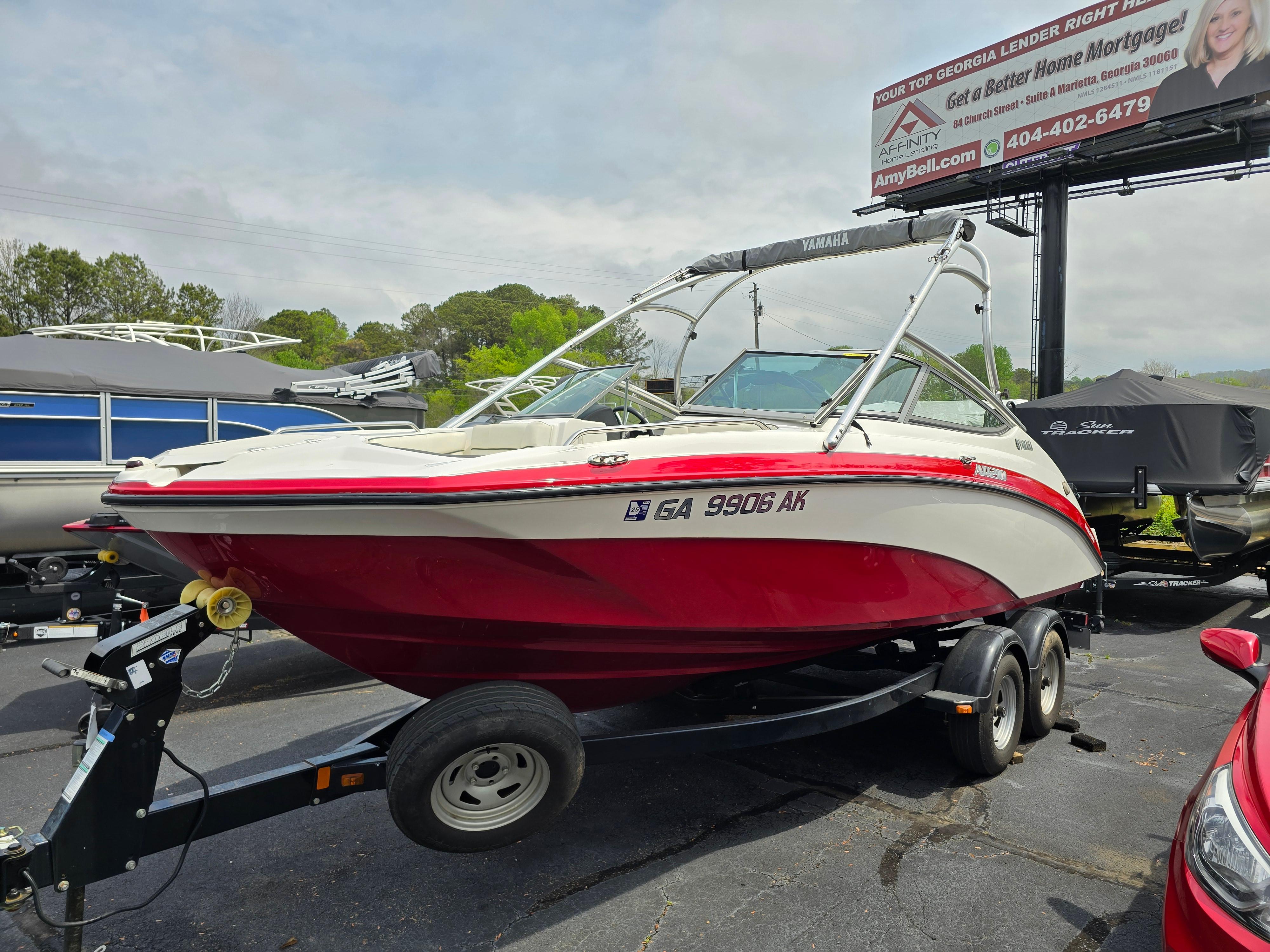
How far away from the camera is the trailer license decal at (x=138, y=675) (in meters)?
2.27

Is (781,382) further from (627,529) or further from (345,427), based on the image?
(345,427)

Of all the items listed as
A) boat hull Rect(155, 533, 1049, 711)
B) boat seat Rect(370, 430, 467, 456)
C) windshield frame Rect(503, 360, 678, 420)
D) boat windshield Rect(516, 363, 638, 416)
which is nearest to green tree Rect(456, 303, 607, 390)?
boat windshield Rect(516, 363, 638, 416)

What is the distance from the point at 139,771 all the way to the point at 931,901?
249cm

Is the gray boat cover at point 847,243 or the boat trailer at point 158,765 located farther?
the gray boat cover at point 847,243

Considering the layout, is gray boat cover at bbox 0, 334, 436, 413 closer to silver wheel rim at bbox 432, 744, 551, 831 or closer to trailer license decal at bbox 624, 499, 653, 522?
→ silver wheel rim at bbox 432, 744, 551, 831

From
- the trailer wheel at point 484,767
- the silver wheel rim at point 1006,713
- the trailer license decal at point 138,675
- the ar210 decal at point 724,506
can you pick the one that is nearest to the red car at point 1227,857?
the ar210 decal at point 724,506

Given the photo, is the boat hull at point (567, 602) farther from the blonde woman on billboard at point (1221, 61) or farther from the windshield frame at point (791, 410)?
the blonde woman on billboard at point (1221, 61)

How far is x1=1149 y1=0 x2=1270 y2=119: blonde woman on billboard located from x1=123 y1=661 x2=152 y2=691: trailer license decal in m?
22.0

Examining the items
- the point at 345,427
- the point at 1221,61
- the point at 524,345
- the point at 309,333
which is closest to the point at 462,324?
the point at 309,333

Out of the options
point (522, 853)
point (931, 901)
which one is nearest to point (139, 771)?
point (522, 853)

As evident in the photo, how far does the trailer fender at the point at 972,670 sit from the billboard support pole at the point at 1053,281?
19.2m

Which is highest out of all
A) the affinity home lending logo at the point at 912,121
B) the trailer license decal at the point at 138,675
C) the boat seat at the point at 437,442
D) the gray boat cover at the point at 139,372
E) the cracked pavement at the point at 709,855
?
the affinity home lending logo at the point at 912,121

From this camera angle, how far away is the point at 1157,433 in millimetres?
7352

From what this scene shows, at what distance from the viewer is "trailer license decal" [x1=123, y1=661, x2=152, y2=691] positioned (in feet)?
7.45
